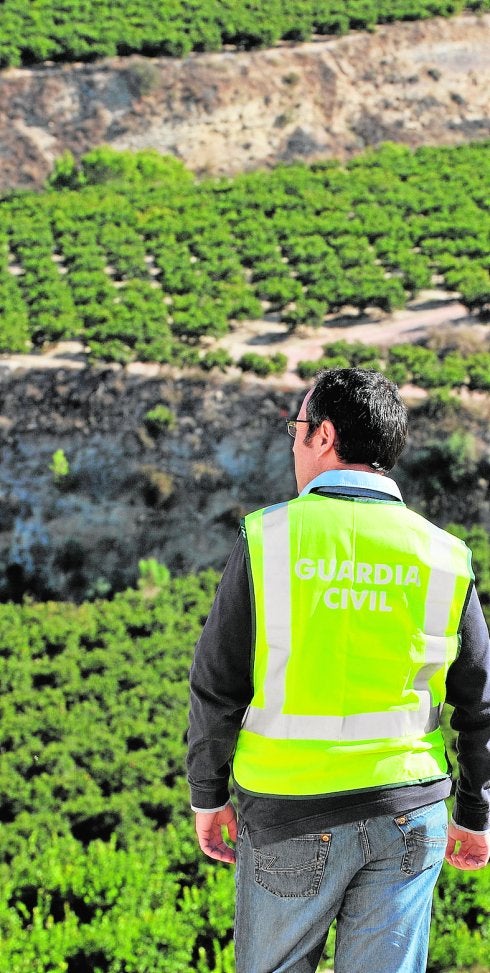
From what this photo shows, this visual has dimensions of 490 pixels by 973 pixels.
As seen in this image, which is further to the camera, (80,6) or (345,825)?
(80,6)

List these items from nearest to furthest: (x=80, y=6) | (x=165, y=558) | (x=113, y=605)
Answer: (x=113, y=605) < (x=165, y=558) < (x=80, y=6)

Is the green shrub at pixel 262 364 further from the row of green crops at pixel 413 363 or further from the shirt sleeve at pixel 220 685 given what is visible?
the shirt sleeve at pixel 220 685

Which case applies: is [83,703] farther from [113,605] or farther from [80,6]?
[80,6]

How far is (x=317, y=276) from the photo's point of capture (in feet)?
57.9

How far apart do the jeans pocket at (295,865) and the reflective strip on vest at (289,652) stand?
22cm

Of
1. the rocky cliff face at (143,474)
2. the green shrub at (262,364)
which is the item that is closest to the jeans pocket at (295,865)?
the rocky cliff face at (143,474)

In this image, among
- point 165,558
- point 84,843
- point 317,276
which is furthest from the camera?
point 317,276

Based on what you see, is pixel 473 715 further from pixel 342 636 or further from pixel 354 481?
pixel 354 481

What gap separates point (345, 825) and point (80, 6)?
31.0 meters

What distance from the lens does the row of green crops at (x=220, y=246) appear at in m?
16.3

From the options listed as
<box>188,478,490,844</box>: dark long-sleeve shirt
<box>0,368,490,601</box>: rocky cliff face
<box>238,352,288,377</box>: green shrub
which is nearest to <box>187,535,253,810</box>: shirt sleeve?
<box>188,478,490,844</box>: dark long-sleeve shirt

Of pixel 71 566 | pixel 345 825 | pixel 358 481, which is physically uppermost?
pixel 358 481

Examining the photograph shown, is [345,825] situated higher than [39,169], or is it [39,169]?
[345,825]

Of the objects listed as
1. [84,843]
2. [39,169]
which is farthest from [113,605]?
[39,169]
